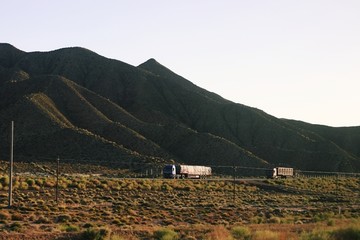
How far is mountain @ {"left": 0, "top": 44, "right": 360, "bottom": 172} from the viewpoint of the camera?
10756 cm

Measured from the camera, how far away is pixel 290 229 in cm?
2802

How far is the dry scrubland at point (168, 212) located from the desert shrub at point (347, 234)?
45 millimetres

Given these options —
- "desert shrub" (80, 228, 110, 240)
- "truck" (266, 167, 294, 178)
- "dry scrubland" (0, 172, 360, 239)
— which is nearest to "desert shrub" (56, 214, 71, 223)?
"dry scrubland" (0, 172, 360, 239)

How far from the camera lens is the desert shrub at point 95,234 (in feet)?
77.0

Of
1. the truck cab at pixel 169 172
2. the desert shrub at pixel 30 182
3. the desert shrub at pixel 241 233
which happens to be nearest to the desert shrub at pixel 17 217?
the desert shrub at pixel 241 233

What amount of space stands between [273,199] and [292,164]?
75146 millimetres

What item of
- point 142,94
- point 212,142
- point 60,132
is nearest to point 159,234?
point 60,132

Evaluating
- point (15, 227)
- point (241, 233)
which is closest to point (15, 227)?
point (15, 227)

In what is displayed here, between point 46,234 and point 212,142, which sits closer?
point 46,234

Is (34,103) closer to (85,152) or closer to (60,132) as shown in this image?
(60,132)

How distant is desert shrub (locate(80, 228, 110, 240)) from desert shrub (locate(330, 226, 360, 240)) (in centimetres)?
1041

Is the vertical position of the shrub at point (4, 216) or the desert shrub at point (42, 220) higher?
the shrub at point (4, 216)

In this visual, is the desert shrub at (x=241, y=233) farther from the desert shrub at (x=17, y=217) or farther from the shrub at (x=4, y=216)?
the shrub at (x=4, y=216)

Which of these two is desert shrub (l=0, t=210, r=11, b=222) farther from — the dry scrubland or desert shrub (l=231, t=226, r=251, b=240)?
desert shrub (l=231, t=226, r=251, b=240)
